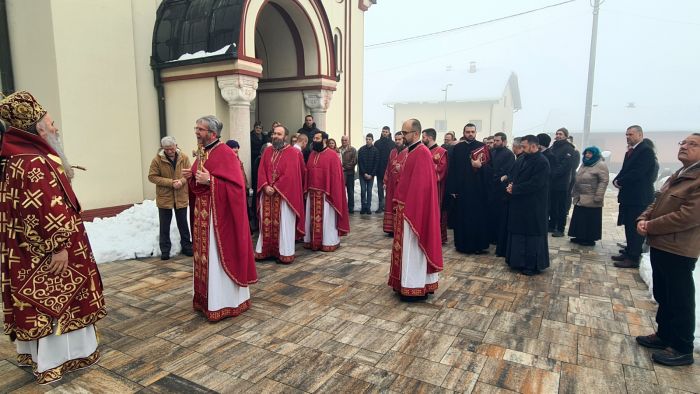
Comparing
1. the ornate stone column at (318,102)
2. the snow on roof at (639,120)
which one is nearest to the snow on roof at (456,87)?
the snow on roof at (639,120)

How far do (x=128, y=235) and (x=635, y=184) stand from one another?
7513mm

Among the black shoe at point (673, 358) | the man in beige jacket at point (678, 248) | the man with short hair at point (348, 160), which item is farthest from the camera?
the man with short hair at point (348, 160)

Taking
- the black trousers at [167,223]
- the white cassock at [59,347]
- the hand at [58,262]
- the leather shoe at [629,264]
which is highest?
the hand at [58,262]

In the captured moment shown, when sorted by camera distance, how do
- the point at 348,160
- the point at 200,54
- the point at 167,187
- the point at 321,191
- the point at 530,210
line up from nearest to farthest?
1. the point at 530,210
2. the point at 167,187
3. the point at 321,191
4. the point at 200,54
5. the point at 348,160

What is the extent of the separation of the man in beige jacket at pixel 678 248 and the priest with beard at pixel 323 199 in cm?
431

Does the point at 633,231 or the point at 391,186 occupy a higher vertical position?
the point at 391,186

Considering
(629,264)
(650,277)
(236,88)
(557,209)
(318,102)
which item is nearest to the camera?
(650,277)

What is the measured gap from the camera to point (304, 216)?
7.00m

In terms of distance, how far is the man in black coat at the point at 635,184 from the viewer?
5.98 meters

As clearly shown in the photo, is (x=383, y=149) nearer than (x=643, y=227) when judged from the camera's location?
No

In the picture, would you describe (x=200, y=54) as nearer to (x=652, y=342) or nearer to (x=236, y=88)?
(x=236, y=88)

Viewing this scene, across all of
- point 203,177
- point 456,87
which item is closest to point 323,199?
point 203,177

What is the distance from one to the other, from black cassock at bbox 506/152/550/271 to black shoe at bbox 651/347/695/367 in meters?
2.25

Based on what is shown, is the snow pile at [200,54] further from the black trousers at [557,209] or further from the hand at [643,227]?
the hand at [643,227]
